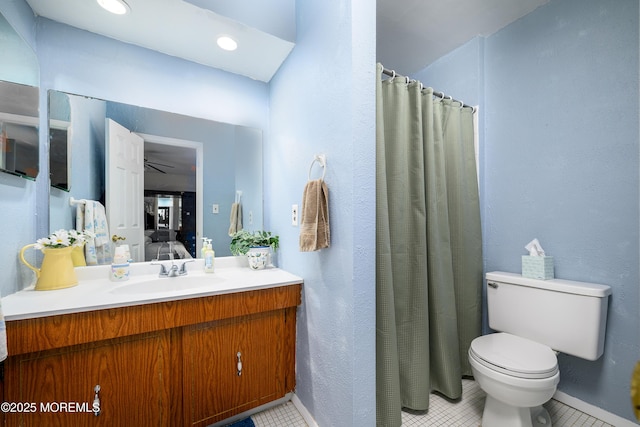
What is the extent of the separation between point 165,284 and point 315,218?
98 centimetres

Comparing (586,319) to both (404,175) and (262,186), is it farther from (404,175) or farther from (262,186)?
(262,186)

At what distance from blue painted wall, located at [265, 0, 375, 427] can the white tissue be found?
1235 mm

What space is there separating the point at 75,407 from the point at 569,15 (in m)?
3.24

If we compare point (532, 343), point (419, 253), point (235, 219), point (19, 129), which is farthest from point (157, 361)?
point (532, 343)

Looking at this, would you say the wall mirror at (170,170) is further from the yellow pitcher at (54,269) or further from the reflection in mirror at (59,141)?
the yellow pitcher at (54,269)

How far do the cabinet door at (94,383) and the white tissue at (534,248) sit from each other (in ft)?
7.09

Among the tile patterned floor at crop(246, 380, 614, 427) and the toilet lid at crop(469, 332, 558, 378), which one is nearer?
the toilet lid at crop(469, 332, 558, 378)

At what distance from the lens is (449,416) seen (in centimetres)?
150

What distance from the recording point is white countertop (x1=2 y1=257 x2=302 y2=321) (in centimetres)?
100

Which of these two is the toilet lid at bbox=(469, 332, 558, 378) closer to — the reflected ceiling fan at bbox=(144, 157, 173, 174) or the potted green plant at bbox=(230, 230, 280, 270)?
the potted green plant at bbox=(230, 230, 280, 270)

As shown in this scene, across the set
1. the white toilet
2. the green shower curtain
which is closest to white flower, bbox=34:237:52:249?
the green shower curtain

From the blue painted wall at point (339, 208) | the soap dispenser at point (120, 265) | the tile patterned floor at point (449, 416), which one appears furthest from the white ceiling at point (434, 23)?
the tile patterned floor at point (449, 416)

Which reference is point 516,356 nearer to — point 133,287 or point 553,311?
point 553,311

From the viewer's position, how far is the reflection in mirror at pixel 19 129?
3.58 ft
